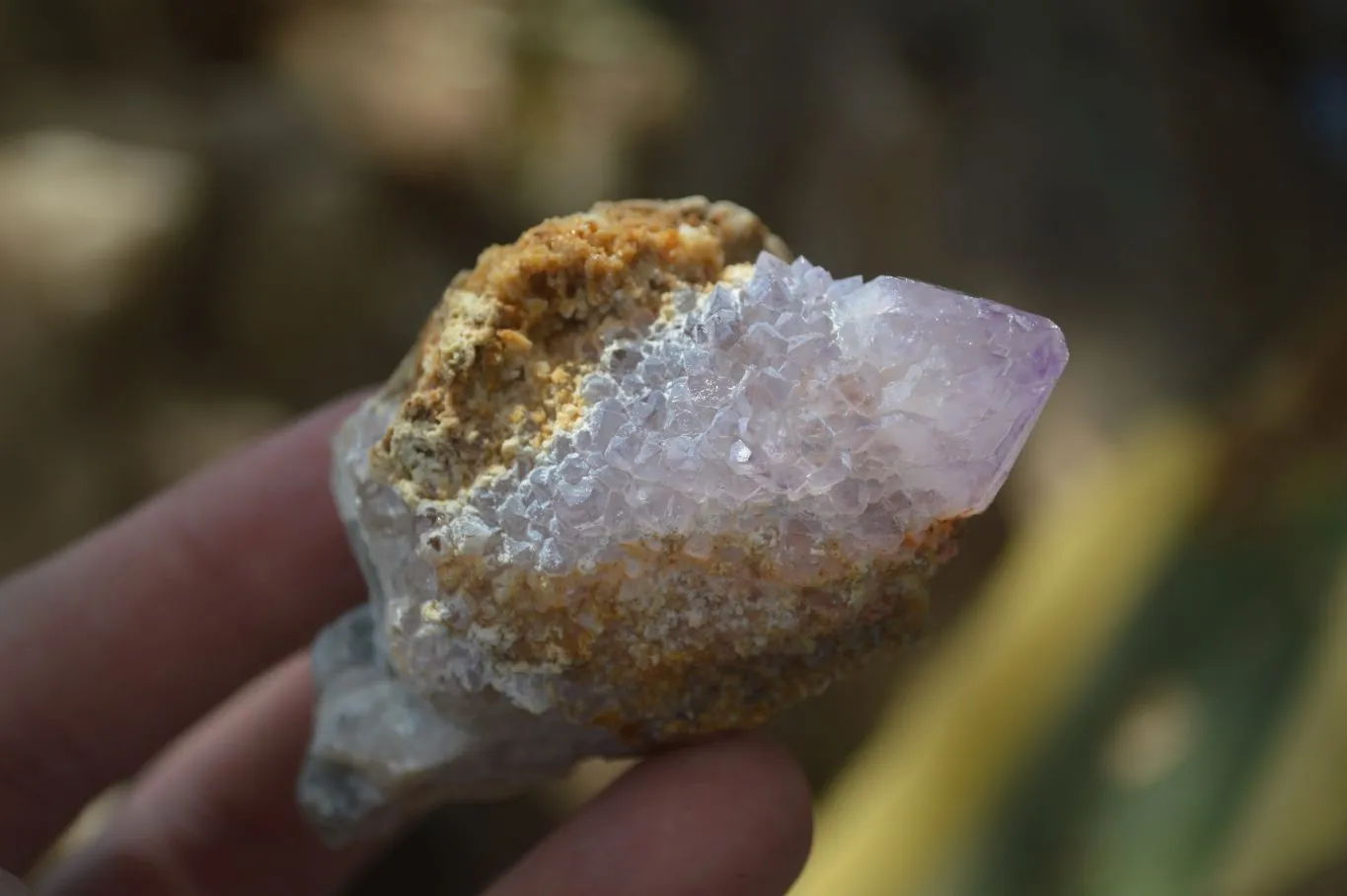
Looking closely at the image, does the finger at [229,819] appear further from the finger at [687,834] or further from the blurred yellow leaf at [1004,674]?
the blurred yellow leaf at [1004,674]

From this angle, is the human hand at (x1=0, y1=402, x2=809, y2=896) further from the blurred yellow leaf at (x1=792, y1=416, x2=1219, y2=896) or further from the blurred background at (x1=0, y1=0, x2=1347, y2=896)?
the blurred yellow leaf at (x1=792, y1=416, x2=1219, y2=896)

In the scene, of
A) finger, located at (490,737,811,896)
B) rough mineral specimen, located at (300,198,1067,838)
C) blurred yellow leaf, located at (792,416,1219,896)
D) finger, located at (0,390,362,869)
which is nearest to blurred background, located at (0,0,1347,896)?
blurred yellow leaf, located at (792,416,1219,896)

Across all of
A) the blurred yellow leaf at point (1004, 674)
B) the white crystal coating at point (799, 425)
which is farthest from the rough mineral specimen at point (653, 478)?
the blurred yellow leaf at point (1004, 674)

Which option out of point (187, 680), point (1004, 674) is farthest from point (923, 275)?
point (187, 680)

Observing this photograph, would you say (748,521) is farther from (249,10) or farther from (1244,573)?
(249,10)

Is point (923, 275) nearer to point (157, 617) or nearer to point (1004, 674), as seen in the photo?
point (1004, 674)
